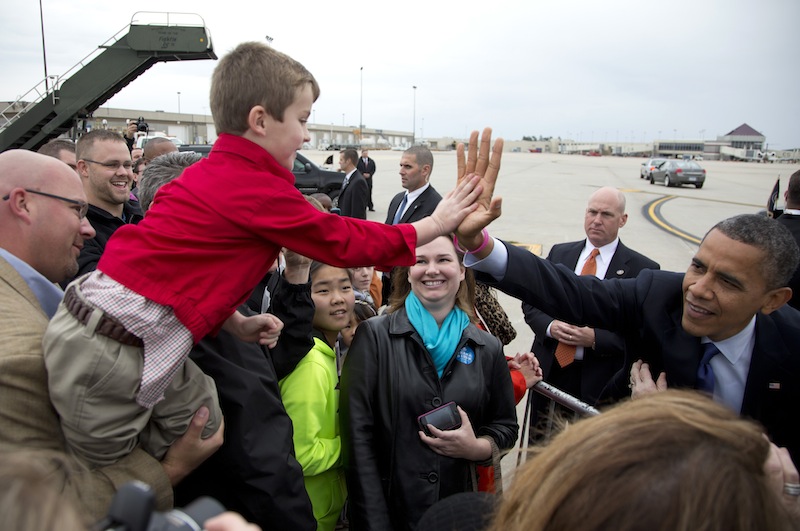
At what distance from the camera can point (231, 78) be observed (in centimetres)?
183

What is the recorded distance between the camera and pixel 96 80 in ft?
53.6

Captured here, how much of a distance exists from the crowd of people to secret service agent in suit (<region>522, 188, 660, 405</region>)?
0.63 meters

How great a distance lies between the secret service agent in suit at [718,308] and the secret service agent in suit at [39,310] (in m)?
1.43

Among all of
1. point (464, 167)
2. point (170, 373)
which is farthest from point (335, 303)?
point (170, 373)

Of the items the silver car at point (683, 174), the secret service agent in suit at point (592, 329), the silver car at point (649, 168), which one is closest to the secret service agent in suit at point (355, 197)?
the secret service agent in suit at point (592, 329)

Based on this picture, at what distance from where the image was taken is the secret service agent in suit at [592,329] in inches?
129

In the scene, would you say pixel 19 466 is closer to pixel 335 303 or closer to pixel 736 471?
pixel 736 471

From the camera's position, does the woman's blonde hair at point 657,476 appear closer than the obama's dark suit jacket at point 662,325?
Yes

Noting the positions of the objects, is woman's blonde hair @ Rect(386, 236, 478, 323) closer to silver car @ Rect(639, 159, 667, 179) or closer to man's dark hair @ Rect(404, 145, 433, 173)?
man's dark hair @ Rect(404, 145, 433, 173)

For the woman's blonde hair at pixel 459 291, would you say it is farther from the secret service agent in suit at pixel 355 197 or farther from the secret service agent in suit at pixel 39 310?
the secret service agent in suit at pixel 355 197

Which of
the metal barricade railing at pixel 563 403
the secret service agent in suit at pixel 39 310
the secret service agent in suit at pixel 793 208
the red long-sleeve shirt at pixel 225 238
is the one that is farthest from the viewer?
the secret service agent in suit at pixel 793 208

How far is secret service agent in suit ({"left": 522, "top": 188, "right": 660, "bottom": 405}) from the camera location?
327 cm

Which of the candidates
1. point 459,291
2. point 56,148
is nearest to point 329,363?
point 459,291

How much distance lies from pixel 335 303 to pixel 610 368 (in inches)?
74.1
